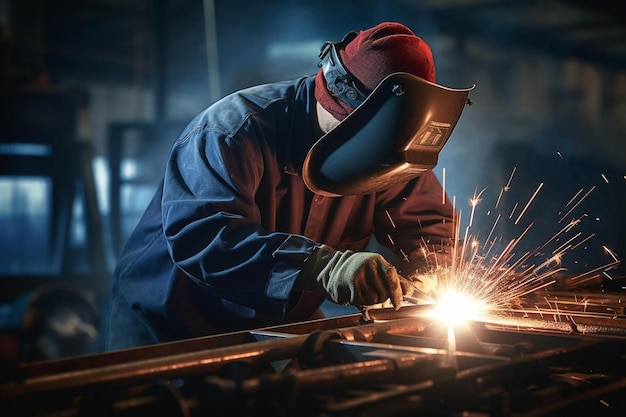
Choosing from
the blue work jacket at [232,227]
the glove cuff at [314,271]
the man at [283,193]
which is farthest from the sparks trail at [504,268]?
the glove cuff at [314,271]

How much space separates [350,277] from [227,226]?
0.39m

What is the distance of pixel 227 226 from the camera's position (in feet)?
7.02

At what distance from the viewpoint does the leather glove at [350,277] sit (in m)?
2.02

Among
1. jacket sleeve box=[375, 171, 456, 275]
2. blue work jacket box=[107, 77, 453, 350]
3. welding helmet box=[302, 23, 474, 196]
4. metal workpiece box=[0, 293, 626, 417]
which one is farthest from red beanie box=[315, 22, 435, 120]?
metal workpiece box=[0, 293, 626, 417]

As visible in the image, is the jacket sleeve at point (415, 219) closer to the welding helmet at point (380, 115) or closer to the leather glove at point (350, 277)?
the welding helmet at point (380, 115)

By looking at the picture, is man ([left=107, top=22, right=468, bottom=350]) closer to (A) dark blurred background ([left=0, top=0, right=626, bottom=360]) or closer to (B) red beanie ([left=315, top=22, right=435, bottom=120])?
(B) red beanie ([left=315, top=22, right=435, bottom=120])

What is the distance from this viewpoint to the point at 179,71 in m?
7.96

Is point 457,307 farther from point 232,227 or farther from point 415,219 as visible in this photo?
point 232,227

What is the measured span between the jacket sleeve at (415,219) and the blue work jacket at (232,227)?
4.0 inches

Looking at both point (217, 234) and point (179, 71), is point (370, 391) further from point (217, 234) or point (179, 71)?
point (179, 71)

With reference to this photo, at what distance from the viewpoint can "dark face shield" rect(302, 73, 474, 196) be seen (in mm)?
2184

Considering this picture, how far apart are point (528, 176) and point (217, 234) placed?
3.15 metres

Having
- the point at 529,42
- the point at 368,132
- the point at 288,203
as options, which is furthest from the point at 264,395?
the point at 529,42

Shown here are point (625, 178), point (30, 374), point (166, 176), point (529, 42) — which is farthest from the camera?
point (529, 42)
